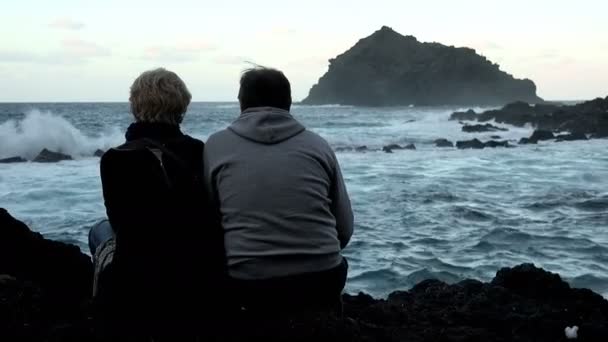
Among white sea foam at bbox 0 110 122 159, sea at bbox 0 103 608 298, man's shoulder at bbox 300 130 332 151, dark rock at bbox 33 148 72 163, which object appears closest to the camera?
man's shoulder at bbox 300 130 332 151

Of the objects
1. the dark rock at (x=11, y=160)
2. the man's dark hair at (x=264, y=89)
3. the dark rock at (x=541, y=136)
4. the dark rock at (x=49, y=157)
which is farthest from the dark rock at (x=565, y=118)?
the man's dark hair at (x=264, y=89)

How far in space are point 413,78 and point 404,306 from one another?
13177cm

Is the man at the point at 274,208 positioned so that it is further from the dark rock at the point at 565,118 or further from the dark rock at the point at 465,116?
the dark rock at the point at 465,116

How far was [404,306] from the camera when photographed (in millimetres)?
5270

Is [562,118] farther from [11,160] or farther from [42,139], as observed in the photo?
[11,160]

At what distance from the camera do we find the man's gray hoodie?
270 centimetres

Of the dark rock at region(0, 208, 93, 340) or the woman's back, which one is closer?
the woman's back

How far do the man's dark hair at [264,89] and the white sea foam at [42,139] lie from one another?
68.2 feet

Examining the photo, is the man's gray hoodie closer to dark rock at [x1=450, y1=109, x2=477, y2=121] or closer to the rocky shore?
the rocky shore

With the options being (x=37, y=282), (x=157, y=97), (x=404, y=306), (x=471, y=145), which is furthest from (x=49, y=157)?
(x=157, y=97)

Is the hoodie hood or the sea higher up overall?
the hoodie hood

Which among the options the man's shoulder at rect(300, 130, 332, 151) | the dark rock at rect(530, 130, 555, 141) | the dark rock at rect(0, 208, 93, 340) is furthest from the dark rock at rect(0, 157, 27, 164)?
the dark rock at rect(530, 130, 555, 141)

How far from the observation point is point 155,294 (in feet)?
9.18

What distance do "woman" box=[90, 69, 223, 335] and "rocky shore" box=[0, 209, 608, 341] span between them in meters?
0.93
